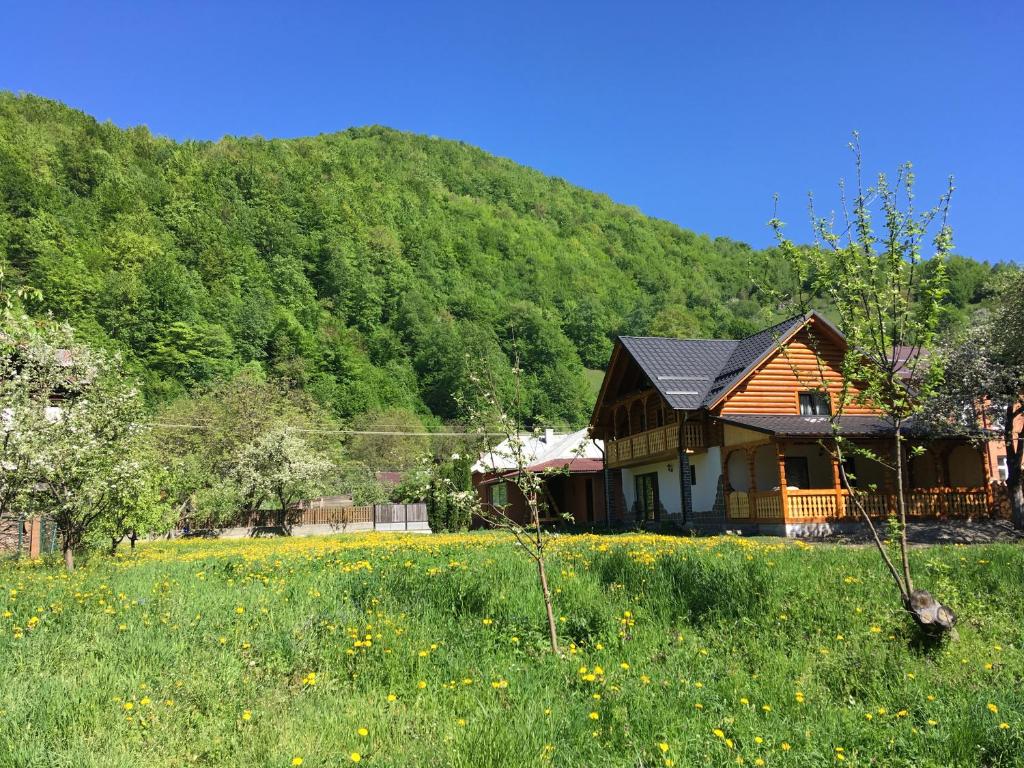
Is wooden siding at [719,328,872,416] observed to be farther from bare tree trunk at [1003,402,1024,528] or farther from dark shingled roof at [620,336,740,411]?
bare tree trunk at [1003,402,1024,528]

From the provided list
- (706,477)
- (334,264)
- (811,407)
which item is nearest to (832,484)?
(811,407)

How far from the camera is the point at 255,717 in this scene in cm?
513

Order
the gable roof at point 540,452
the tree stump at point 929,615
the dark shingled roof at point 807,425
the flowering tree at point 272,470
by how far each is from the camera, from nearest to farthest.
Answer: the tree stump at point 929,615, the gable roof at point 540,452, the dark shingled roof at point 807,425, the flowering tree at point 272,470

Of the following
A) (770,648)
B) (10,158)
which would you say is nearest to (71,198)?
(10,158)

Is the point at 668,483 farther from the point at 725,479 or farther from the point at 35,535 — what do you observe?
the point at 35,535

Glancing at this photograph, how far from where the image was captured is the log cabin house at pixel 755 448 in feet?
77.7

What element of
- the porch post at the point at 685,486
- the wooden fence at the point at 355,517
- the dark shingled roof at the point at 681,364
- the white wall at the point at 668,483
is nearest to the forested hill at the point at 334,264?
the wooden fence at the point at 355,517

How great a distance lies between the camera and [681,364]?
29.9m

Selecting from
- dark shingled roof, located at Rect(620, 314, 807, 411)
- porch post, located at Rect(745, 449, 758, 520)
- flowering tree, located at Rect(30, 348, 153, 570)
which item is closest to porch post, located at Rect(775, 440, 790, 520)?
porch post, located at Rect(745, 449, 758, 520)

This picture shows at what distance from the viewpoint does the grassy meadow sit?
4742mm

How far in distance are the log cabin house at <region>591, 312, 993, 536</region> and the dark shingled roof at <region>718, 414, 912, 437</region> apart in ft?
0.15

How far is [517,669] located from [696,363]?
83.9ft

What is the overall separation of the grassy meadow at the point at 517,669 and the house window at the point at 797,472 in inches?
678

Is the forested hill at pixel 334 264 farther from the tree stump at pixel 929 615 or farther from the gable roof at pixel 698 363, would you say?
the tree stump at pixel 929 615
